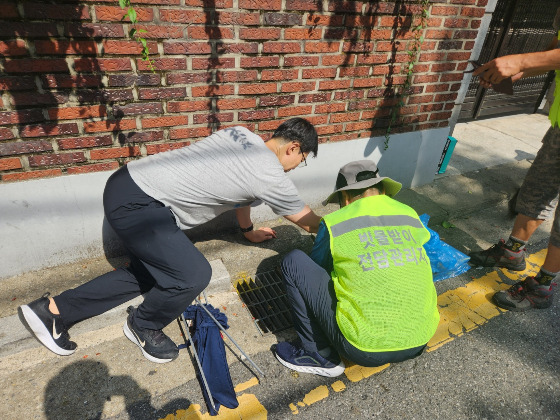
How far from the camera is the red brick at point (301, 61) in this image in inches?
111

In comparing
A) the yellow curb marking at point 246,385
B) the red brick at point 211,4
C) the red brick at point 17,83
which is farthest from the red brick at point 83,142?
the yellow curb marking at point 246,385

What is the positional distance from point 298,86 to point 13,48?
1926 mm

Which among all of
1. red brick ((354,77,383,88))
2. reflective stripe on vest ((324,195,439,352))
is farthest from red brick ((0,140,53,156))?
red brick ((354,77,383,88))

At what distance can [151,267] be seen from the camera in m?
2.07

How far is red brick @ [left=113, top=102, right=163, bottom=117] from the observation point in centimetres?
244

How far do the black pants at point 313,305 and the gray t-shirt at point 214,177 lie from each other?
397 mm

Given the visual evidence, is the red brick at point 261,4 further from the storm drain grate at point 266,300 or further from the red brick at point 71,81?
the storm drain grate at point 266,300

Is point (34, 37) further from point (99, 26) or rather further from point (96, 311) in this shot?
point (96, 311)

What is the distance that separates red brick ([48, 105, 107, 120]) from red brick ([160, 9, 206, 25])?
0.72m

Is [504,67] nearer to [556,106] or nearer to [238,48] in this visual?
[556,106]

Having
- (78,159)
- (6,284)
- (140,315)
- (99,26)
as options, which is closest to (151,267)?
(140,315)

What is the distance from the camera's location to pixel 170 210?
2.11 metres

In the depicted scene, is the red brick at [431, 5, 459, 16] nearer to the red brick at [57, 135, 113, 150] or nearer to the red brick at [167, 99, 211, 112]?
the red brick at [167, 99, 211, 112]

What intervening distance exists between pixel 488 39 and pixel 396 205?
499cm
